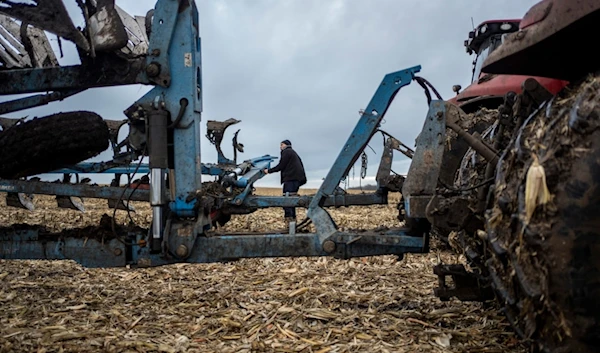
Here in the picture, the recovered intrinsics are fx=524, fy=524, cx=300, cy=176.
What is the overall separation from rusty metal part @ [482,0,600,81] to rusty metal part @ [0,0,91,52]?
2.75m

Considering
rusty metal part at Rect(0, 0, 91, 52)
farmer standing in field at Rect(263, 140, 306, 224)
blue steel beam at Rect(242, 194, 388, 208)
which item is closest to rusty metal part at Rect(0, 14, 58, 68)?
rusty metal part at Rect(0, 0, 91, 52)

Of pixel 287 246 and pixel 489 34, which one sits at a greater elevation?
pixel 489 34

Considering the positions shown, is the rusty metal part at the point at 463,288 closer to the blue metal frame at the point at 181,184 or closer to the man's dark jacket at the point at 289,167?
the blue metal frame at the point at 181,184

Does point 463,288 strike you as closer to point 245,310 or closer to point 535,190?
point 535,190

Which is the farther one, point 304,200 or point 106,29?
point 304,200

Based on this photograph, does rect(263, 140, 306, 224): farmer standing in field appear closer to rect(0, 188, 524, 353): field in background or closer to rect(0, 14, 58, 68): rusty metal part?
rect(0, 188, 524, 353): field in background

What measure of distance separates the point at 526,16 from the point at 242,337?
2325mm

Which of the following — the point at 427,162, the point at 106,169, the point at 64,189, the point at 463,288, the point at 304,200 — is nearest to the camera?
the point at 463,288

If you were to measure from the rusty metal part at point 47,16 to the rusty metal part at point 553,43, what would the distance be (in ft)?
9.01

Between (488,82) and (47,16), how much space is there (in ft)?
13.1

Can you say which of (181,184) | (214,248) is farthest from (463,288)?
(181,184)

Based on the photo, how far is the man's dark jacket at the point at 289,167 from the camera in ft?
33.6

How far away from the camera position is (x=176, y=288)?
4.54 meters

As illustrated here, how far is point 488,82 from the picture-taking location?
17.3 ft
